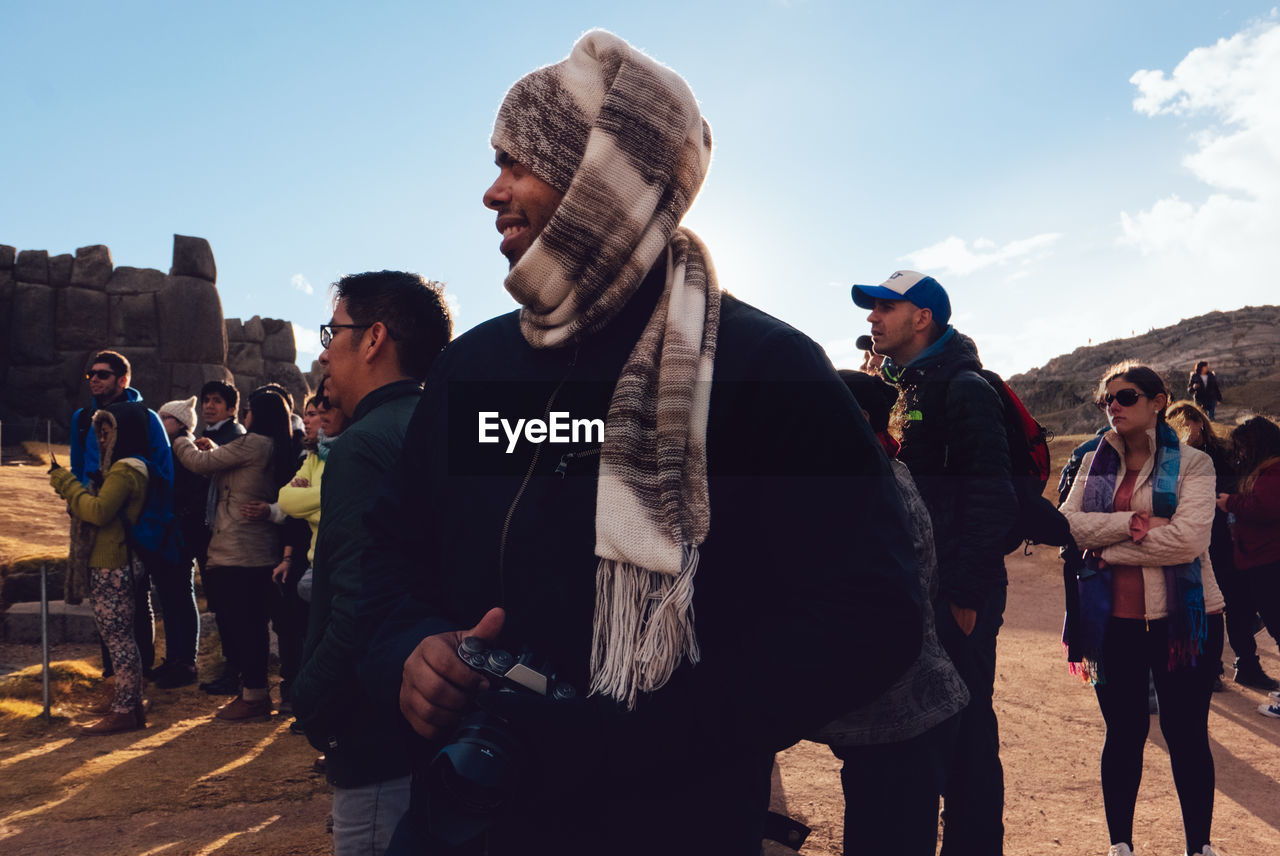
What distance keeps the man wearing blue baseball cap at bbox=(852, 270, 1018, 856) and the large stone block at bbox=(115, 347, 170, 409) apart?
1913cm

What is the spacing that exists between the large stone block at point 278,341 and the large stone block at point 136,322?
2.83 metres

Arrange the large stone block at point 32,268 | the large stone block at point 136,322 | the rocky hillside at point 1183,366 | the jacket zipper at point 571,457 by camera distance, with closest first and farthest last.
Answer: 1. the jacket zipper at point 571,457
2. the large stone block at point 136,322
3. the large stone block at point 32,268
4. the rocky hillside at point 1183,366

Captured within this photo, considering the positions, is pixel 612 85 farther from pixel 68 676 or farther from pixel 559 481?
pixel 68 676

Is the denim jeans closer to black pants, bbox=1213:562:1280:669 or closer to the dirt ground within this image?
the dirt ground

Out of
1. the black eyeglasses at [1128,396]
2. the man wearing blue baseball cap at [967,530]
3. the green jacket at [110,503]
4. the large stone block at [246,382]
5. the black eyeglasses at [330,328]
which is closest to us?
the black eyeglasses at [330,328]

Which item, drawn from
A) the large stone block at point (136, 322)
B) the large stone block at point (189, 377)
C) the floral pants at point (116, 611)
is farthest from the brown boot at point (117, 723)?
the large stone block at point (136, 322)

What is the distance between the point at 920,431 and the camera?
339 centimetres

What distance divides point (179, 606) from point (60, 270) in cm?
1619

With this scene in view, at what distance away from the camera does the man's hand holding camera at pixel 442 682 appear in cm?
120

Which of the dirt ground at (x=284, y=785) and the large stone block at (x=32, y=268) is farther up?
the large stone block at (x=32, y=268)

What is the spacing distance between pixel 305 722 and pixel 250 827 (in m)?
2.66

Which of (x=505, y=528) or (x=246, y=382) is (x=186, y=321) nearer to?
(x=246, y=382)

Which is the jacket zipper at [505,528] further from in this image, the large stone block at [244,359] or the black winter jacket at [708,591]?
the large stone block at [244,359]

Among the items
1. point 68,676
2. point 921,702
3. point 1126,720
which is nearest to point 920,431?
point 921,702
